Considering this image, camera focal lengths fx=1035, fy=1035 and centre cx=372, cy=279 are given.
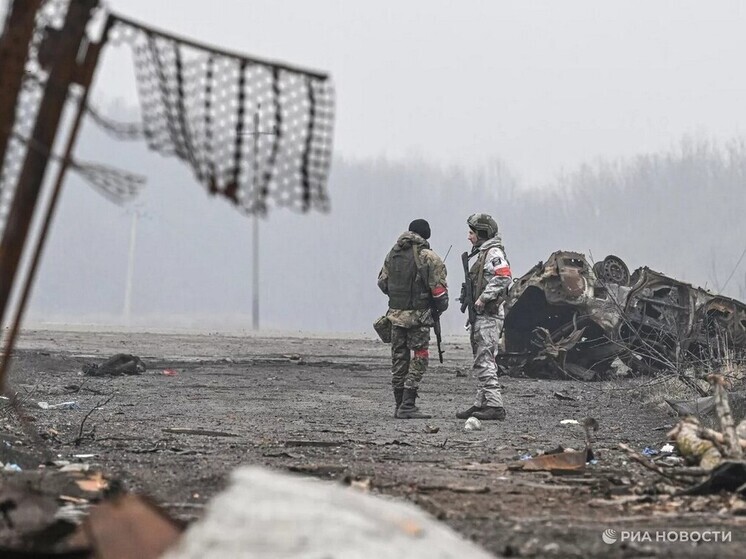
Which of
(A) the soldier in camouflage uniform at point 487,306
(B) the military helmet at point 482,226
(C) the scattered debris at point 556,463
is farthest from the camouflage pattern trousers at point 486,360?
(C) the scattered debris at point 556,463

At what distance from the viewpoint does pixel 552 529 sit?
4.64 meters

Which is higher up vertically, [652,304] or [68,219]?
[68,219]

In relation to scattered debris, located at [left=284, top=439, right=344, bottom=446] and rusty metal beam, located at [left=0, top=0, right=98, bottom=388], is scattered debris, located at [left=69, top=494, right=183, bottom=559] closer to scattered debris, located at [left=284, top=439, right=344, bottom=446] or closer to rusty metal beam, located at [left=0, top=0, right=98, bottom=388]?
rusty metal beam, located at [left=0, top=0, right=98, bottom=388]

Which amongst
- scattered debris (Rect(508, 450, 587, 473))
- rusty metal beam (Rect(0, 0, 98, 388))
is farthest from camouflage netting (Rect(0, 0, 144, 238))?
scattered debris (Rect(508, 450, 587, 473))

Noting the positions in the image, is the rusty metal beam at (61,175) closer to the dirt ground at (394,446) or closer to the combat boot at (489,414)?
the dirt ground at (394,446)

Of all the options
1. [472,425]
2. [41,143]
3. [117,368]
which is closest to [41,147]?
[41,143]

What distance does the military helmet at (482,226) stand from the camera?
1113 centimetres

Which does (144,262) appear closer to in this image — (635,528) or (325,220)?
(325,220)

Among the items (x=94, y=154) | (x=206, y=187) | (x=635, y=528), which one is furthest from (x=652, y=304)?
(x=94, y=154)

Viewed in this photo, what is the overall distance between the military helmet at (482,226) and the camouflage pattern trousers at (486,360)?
882 mm

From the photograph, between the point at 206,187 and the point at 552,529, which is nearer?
the point at 206,187

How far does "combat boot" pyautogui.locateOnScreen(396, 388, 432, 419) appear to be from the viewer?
11180mm

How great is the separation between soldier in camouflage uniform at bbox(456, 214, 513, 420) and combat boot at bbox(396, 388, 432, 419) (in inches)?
17.4

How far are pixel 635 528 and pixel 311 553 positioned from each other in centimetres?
265
